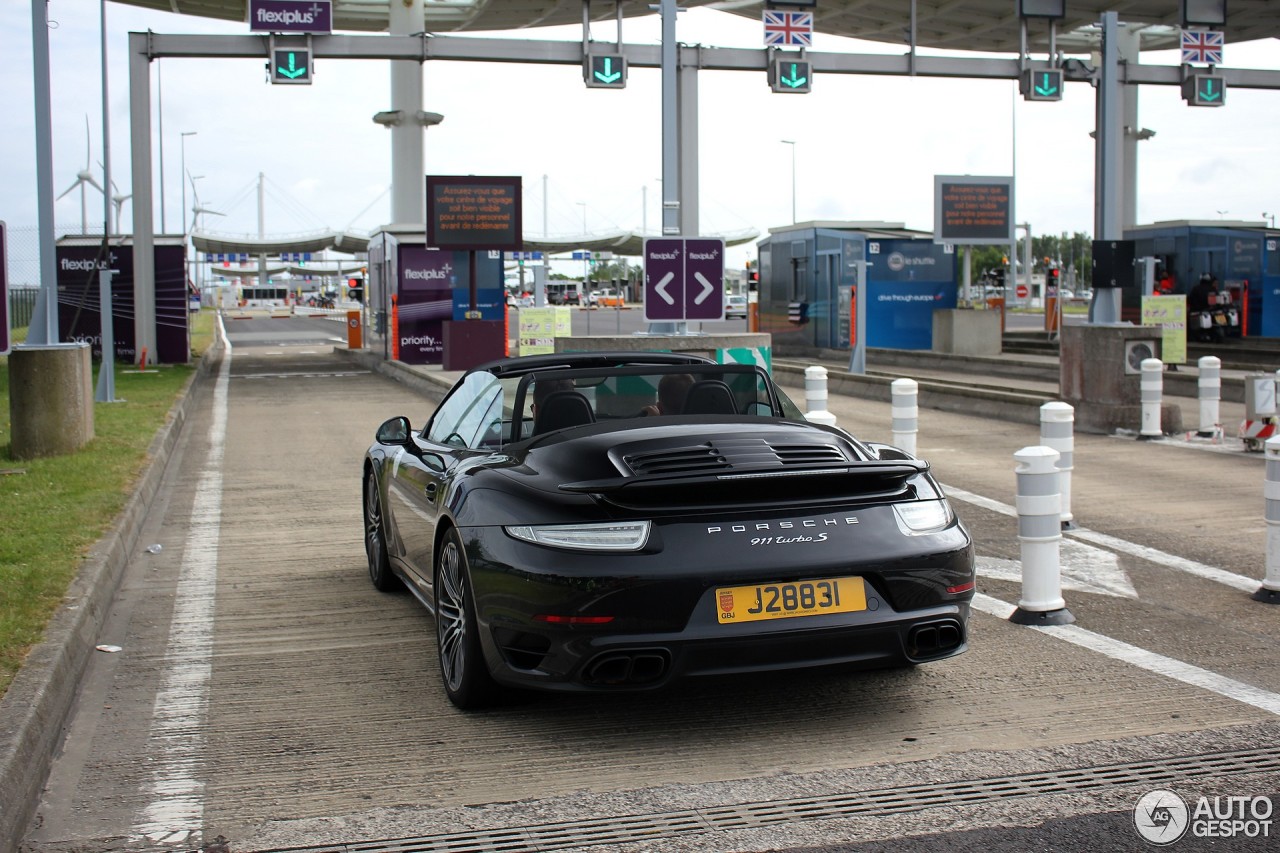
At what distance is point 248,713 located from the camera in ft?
17.5

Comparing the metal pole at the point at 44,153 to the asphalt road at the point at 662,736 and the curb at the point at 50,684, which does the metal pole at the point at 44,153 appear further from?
the asphalt road at the point at 662,736

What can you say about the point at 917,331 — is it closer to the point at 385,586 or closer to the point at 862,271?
the point at 862,271

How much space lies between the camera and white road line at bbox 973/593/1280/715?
5.29m

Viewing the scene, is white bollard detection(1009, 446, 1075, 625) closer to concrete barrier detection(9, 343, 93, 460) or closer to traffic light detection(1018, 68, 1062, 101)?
concrete barrier detection(9, 343, 93, 460)

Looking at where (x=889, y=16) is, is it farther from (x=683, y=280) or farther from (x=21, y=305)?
(x=683, y=280)

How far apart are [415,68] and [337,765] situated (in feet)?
152

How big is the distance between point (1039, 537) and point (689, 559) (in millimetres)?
2578

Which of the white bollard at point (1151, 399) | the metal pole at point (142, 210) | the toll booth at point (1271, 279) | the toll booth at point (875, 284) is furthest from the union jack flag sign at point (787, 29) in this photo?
the white bollard at point (1151, 399)

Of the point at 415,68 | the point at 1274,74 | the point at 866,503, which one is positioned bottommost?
the point at 866,503

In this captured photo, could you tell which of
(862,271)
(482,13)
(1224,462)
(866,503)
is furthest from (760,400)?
(482,13)

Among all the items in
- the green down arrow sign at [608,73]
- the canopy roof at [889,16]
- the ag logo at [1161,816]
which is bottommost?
the ag logo at [1161,816]

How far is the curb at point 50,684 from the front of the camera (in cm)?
419

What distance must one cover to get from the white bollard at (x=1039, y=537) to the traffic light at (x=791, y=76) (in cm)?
2185

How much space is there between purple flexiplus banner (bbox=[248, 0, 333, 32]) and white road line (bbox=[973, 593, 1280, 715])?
70.6 ft
